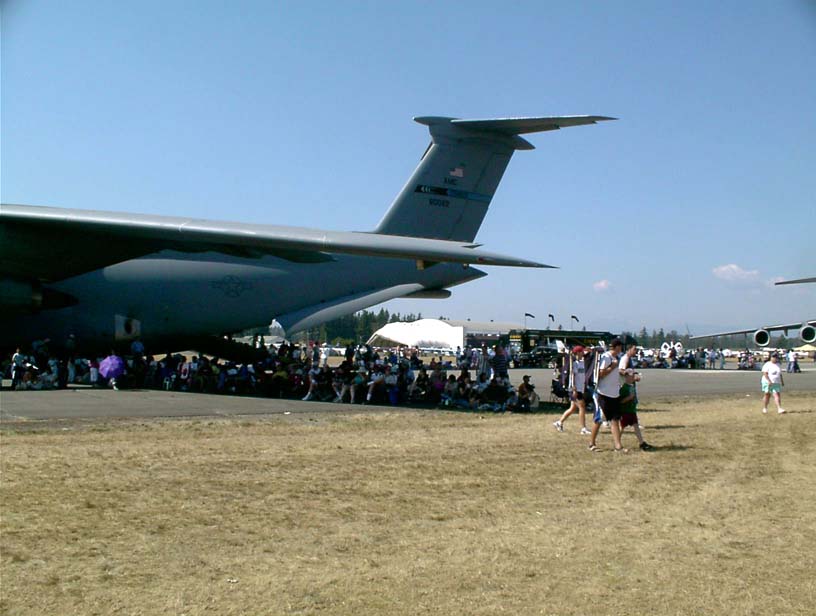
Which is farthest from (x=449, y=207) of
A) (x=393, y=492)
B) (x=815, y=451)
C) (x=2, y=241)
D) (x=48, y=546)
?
(x=48, y=546)

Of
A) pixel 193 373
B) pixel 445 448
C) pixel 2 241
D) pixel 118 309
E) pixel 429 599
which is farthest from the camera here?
pixel 118 309

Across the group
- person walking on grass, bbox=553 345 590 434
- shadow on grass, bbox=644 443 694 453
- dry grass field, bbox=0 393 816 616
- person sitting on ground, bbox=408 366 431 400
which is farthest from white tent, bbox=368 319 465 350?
dry grass field, bbox=0 393 816 616

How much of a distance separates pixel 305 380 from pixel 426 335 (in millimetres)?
53125

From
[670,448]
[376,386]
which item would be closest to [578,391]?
[670,448]

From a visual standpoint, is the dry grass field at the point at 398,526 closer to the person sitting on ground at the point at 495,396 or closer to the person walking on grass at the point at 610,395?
the person walking on grass at the point at 610,395

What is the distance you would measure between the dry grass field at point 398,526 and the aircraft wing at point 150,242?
4391 millimetres

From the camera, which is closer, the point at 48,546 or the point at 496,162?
the point at 48,546

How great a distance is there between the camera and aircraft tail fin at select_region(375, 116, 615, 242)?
18094mm

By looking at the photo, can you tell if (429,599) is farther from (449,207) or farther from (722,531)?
(449,207)

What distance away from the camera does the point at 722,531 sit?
5.44 m

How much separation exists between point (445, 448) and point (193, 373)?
31.6ft

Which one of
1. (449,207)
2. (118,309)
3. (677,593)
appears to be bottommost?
(677,593)

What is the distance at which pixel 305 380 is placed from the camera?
54.6 ft

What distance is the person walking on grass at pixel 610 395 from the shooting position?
912cm
